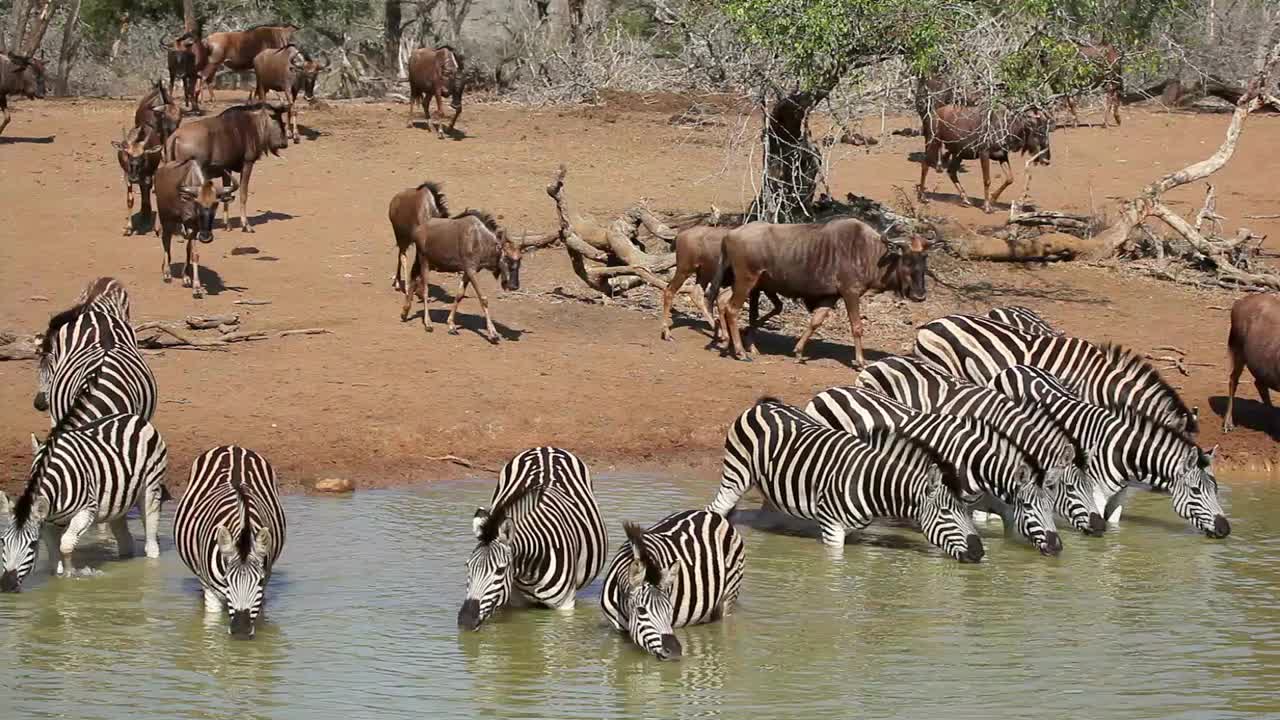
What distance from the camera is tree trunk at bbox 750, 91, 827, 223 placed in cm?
2000

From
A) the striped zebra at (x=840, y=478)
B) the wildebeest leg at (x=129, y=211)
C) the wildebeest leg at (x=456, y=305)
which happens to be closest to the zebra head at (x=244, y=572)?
the striped zebra at (x=840, y=478)

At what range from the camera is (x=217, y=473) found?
10516 millimetres

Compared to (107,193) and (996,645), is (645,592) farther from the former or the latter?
(107,193)

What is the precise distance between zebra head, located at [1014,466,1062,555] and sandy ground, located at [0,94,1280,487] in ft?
10.9

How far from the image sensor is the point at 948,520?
38.0 ft

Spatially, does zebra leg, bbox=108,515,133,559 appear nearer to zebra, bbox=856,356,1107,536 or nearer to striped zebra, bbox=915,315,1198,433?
zebra, bbox=856,356,1107,536

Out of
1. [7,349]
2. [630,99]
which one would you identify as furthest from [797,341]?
[630,99]

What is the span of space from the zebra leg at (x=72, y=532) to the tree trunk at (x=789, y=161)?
10423 millimetres

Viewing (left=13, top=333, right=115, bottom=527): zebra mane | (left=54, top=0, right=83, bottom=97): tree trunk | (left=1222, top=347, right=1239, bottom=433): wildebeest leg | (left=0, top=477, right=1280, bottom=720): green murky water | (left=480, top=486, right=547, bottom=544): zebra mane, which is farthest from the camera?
Result: (left=54, top=0, right=83, bottom=97): tree trunk

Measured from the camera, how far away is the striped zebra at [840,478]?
11594mm

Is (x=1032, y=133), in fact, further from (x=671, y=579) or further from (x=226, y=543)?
(x=226, y=543)

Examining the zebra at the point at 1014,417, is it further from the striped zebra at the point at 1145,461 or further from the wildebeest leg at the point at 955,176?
the wildebeest leg at the point at 955,176

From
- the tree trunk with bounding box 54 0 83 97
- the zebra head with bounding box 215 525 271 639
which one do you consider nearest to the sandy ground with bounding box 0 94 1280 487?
the zebra head with bounding box 215 525 271 639

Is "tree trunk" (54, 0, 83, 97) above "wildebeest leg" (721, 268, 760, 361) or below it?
above
